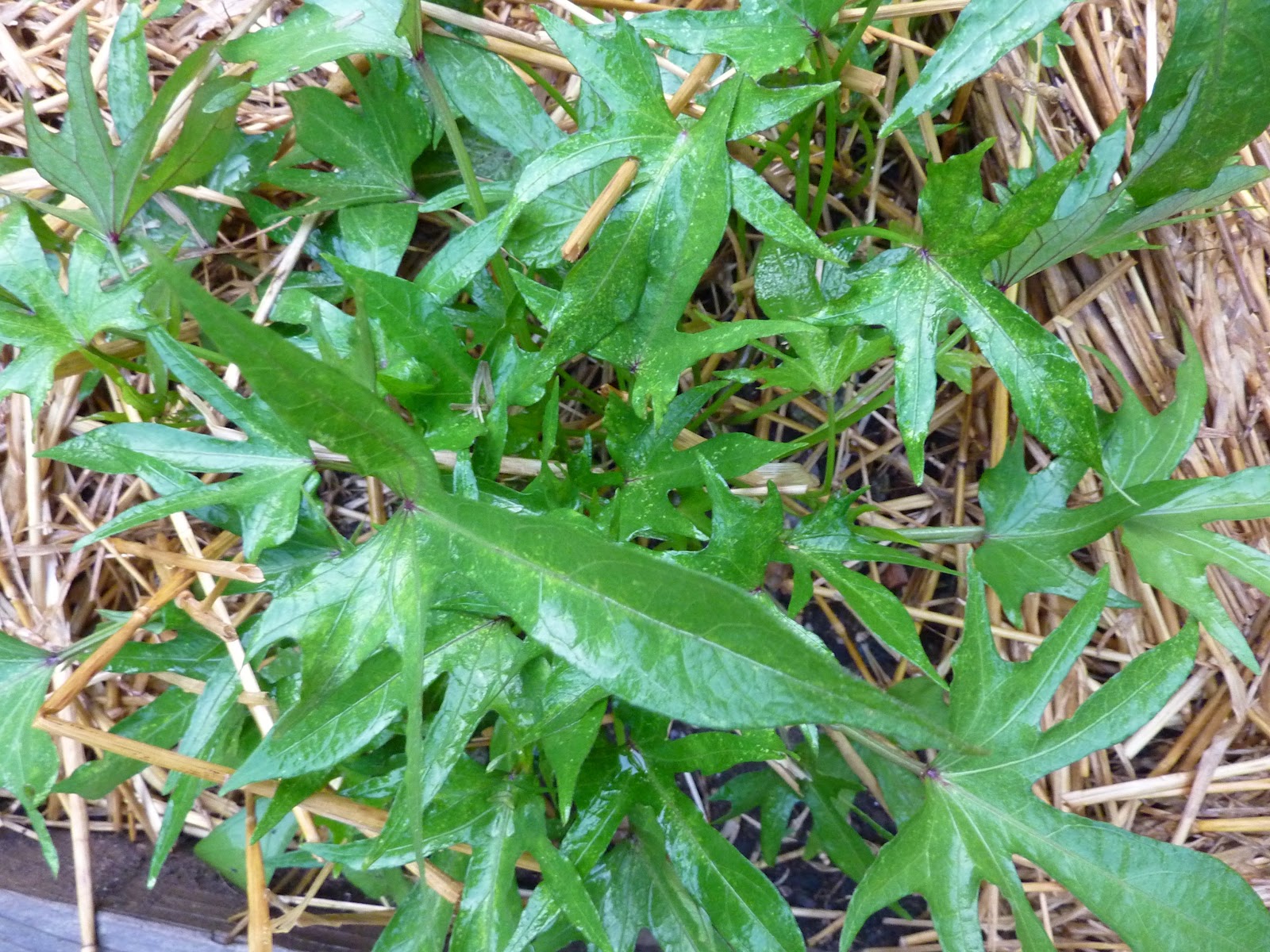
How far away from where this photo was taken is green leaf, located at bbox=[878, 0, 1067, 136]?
527 millimetres

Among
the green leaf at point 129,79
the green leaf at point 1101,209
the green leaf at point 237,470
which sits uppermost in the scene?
the green leaf at point 129,79

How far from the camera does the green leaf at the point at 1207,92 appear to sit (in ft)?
1.82

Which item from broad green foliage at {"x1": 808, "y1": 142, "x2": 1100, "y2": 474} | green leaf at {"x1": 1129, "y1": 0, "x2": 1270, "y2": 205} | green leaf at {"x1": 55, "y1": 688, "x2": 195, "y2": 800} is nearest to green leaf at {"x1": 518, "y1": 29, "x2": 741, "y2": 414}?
broad green foliage at {"x1": 808, "y1": 142, "x2": 1100, "y2": 474}

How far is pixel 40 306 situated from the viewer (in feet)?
2.49

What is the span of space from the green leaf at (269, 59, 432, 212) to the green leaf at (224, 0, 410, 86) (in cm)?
9

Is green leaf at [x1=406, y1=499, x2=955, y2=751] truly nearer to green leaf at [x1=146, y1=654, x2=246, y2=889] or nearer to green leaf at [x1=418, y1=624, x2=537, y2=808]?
green leaf at [x1=418, y1=624, x2=537, y2=808]

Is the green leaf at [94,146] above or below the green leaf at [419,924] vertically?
above

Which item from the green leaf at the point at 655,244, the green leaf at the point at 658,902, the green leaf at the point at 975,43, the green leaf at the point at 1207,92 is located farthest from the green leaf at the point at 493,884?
the green leaf at the point at 1207,92

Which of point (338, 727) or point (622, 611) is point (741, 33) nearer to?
point (622, 611)

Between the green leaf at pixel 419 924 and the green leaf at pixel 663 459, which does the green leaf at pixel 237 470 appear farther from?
the green leaf at pixel 419 924

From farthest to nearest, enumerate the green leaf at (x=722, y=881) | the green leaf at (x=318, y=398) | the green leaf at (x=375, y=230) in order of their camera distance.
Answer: the green leaf at (x=375, y=230) → the green leaf at (x=722, y=881) → the green leaf at (x=318, y=398)

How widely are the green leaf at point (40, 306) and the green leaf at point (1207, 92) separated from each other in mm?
874

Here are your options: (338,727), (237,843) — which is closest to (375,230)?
(338,727)

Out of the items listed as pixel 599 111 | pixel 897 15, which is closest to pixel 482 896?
pixel 599 111
